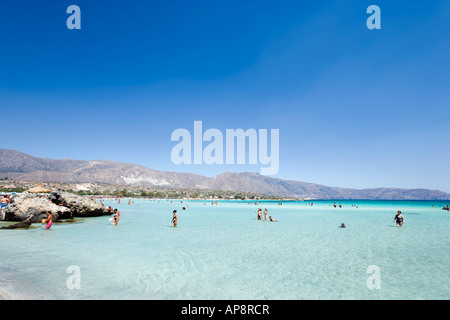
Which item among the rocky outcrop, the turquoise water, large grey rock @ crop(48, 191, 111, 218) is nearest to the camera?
the turquoise water

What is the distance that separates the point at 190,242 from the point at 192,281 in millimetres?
7289

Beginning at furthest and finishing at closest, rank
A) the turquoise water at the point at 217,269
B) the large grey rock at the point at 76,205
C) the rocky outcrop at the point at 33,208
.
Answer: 1. the large grey rock at the point at 76,205
2. the rocky outcrop at the point at 33,208
3. the turquoise water at the point at 217,269

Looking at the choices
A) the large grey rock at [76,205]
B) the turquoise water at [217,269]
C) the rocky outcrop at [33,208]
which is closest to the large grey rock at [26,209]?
the rocky outcrop at [33,208]

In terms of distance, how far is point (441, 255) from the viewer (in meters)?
12.7

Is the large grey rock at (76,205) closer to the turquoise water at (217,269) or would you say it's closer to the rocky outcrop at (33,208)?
the rocky outcrop at (33,208)

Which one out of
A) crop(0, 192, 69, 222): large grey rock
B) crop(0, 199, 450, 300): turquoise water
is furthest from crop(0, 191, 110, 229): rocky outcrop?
crop(0, 199, 450, 300): turquoise water

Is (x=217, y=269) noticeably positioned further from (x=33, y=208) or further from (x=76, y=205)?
(x=76, y=205)

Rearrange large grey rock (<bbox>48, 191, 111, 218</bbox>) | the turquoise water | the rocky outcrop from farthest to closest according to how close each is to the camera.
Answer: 1. large grey rock (<bbox>48, 191, 111, 218</bbox>)
2. the rocky outcrop
3. the turquoise water

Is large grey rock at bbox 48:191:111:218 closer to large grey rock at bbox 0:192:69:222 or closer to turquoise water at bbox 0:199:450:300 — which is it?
large grey rock at bbox 0:192:69:222

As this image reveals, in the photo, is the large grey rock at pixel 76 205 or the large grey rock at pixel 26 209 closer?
the large grey rock at pixel 26 209

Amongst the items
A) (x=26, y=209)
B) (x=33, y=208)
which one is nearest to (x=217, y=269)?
(x=33, y=208)
